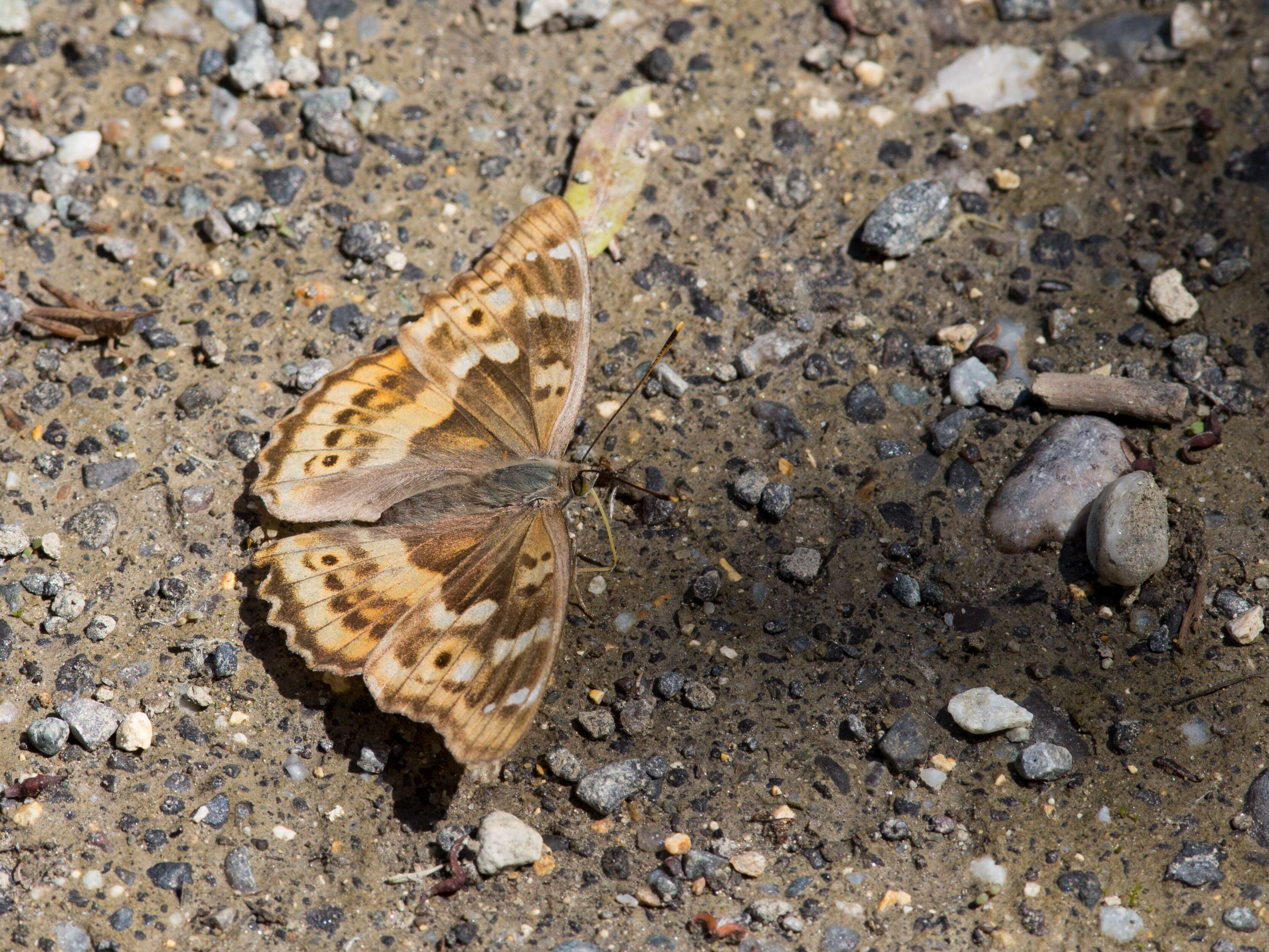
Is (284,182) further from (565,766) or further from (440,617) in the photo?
(565,766)

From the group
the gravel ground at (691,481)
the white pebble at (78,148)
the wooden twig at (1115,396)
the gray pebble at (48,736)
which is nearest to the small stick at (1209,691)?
the gravel ground at (691,481)

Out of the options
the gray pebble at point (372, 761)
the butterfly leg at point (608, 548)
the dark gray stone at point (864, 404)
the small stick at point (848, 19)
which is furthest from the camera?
the small stick at point (848, 19)

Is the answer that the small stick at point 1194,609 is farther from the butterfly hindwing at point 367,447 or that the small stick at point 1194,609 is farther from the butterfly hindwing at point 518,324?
the butterfly hindwing at point 367,447

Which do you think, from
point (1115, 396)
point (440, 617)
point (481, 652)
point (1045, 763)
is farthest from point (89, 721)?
point (1115, 396)

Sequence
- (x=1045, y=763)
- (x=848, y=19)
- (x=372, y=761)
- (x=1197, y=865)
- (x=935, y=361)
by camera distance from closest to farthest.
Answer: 1. (x=1197, y=865)
2. (x=1045, y=763)
3. (x=372, y=761)
4. (x=935, y=361)
5. (x=848, y=19)

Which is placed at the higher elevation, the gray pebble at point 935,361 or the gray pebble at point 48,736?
the gray pebble at point 48,736

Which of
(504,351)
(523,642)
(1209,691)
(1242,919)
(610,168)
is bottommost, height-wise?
(1242,919)

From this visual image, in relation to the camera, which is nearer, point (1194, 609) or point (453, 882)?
point (453, 882)
